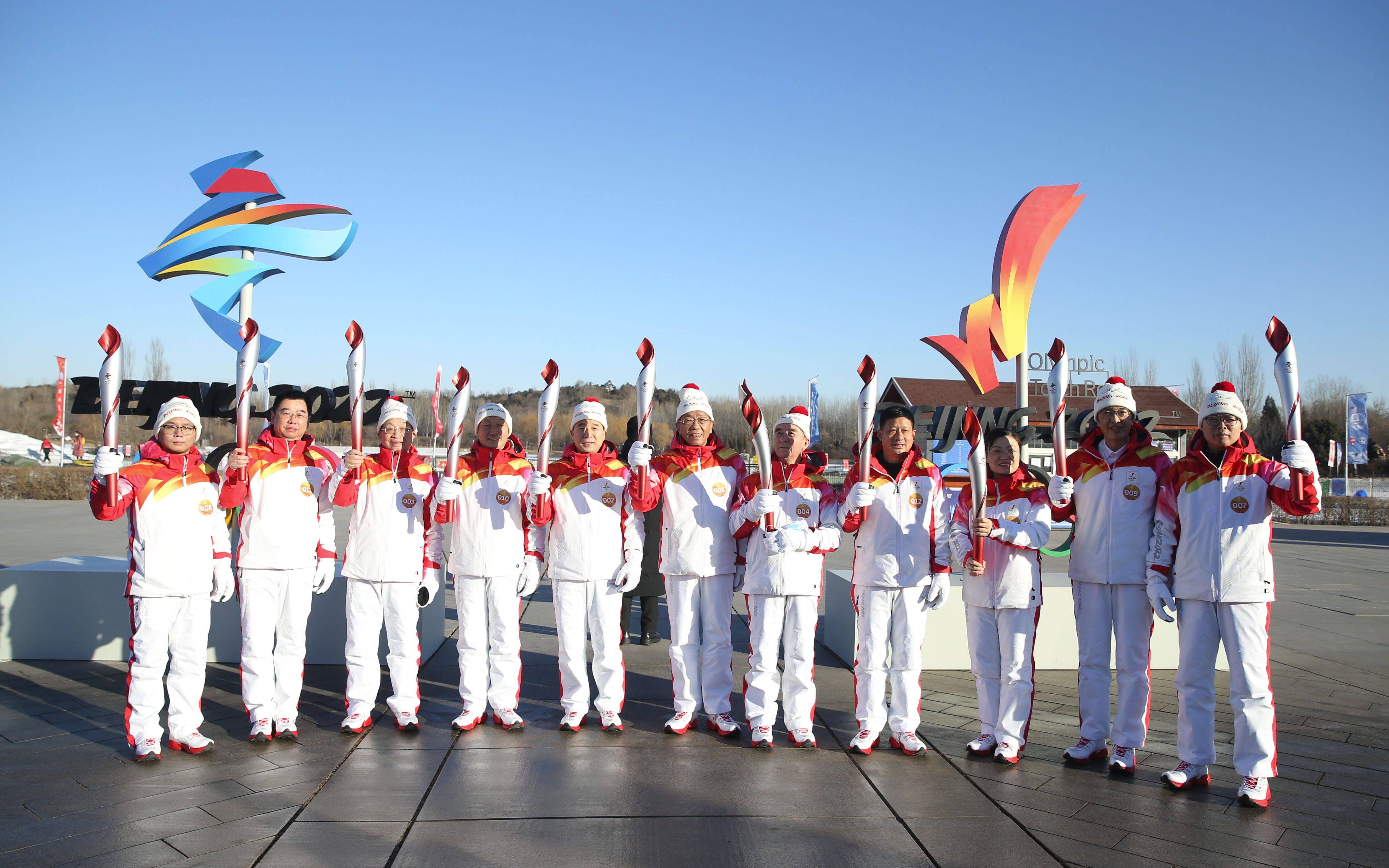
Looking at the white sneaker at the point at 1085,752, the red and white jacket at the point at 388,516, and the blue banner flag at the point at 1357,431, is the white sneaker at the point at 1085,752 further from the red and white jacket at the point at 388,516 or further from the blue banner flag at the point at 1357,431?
the blue banner flag at the point at 1357,431

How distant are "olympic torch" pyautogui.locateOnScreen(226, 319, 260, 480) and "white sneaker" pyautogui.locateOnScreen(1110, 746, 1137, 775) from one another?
5.30m

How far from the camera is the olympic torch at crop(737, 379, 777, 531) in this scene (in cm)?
512

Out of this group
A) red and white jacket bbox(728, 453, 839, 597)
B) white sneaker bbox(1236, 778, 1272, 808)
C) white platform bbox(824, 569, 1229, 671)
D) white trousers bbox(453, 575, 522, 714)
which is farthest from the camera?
white platform bbox(824, 569, 1229, 671)

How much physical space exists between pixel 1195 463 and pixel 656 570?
4.72 m

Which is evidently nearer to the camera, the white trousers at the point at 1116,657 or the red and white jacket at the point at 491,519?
the white trousers at the point at 1116,657

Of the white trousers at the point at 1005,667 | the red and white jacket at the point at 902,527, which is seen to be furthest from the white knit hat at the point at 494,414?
the white trousers at the point at 1005,667

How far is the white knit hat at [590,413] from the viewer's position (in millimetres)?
5559

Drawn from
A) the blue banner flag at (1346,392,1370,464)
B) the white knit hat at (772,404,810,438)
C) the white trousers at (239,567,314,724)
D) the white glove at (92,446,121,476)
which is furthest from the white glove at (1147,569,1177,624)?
the blue banner flag at (1346,392,1370,464)

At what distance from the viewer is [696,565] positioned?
5223mm

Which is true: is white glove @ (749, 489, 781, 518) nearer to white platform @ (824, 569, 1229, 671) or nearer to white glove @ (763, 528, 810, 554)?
white glove @ (763, 528, 810, 554)

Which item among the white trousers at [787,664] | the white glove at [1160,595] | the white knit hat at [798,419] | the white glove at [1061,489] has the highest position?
the white knit hat at [798,419]

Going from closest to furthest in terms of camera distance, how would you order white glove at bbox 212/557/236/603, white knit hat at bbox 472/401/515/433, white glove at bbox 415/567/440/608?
1. white glove at bbox 212/557/236/603
2. white glove at bbox 415/567/440/608
3. white knit hat at bbox 472/401/515/433

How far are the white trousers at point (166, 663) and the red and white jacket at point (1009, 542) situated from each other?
4311 millimetres

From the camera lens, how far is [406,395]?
813cm
